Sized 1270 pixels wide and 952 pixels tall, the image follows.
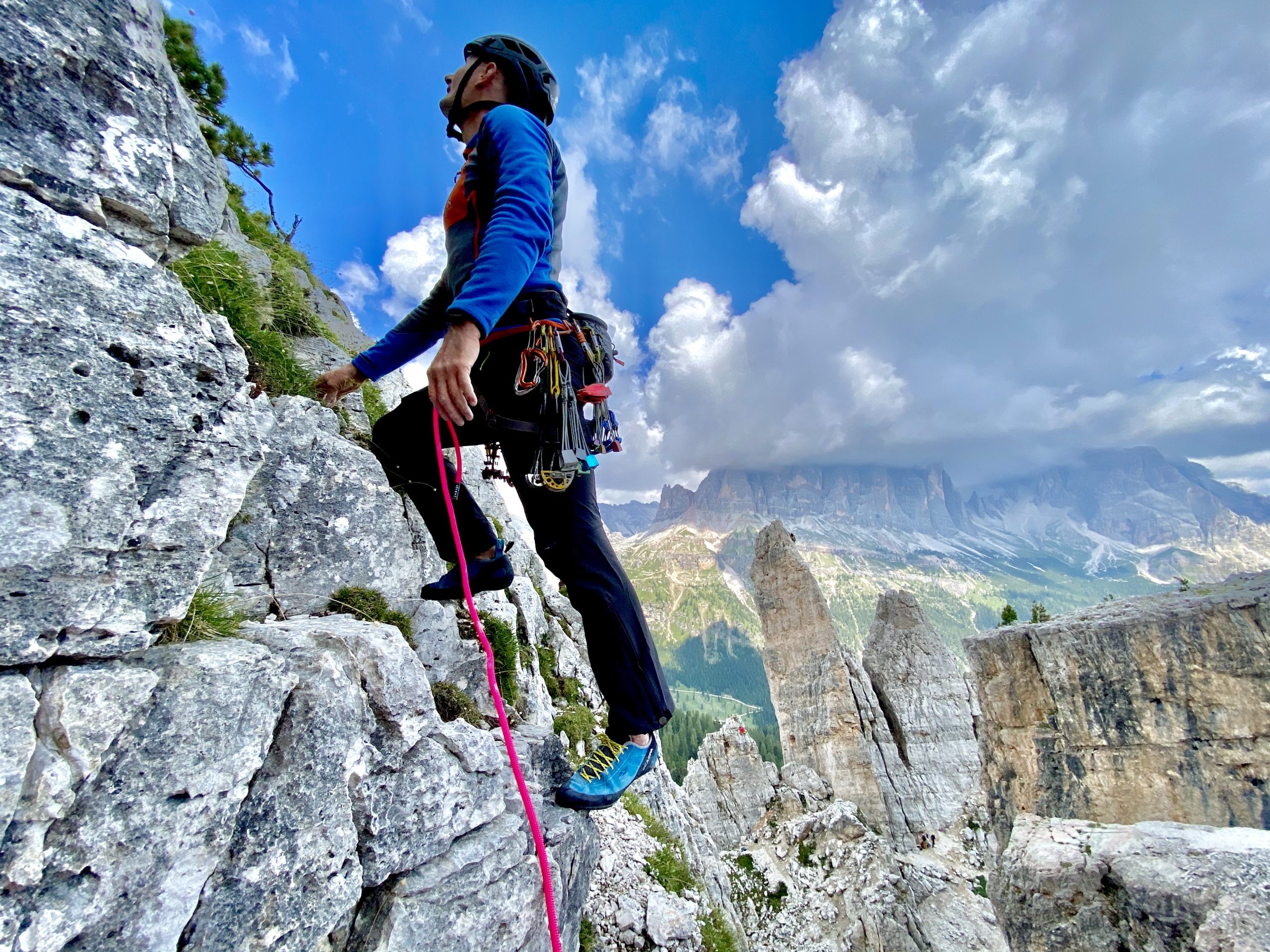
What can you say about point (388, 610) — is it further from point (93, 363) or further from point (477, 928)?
point (93, 363)

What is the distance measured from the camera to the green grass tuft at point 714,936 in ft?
19.1

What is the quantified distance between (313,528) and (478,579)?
167cm

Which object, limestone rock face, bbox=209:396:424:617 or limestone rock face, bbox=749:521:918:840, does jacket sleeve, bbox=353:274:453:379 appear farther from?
limestone rock face, bbox=749:521:918:840

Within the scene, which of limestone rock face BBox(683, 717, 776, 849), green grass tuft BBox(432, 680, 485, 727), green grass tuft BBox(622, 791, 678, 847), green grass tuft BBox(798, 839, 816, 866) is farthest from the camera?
limestone rock face BBox(683, 717, 776, 849)

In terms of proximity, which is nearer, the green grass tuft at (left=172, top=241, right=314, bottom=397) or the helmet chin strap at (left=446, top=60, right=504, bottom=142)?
the helmet chin strap at (left=446, top=60, right=504, bottom=142)

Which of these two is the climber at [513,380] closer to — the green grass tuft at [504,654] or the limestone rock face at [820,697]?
the green grass tuft at [504,654]

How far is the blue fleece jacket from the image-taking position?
3197 mm

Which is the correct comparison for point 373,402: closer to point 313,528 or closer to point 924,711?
point 313,528

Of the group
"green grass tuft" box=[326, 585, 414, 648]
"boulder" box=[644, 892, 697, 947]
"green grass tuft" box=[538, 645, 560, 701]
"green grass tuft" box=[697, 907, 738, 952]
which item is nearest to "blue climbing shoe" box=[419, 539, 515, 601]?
"green grass tuft" box=[326, 585, 414, 648]

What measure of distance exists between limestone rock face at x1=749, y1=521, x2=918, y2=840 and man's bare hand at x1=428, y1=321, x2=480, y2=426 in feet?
113

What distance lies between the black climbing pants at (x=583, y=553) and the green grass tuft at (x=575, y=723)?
4.03 metres

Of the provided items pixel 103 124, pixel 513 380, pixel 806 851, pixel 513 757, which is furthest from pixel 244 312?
pixel 806 851

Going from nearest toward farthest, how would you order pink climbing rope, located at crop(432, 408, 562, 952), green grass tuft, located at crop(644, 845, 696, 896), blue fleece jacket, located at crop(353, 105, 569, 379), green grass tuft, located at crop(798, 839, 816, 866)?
pink climbing rope, located at crop(432, 408, 562, 952)
blue fleece jacket, located at crop(353, 105, 569, 379)
green grass tuft, located at crop(644, 845, 696, 896)
green grass tuft, located at crop(798, 839, 816, 866)

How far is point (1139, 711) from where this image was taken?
8.33 meters
